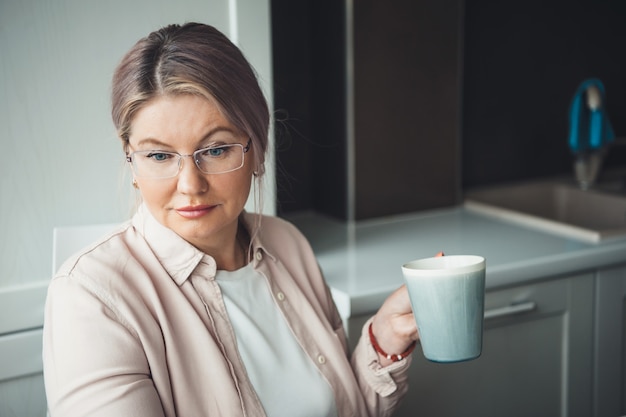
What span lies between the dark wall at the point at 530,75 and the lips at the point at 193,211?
5.44 feet

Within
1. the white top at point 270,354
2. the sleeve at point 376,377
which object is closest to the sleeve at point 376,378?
the sleeve at point 376,377

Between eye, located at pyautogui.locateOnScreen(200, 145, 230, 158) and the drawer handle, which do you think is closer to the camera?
eye, located at pyautogui.locateOnScreen(200, 145, 230, 158)

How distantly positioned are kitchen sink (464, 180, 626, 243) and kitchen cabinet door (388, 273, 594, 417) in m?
0.41

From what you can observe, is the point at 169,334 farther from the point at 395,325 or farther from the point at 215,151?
the point at 395,325

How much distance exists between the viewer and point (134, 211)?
1552 mm

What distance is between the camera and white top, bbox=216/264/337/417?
4.61 feet

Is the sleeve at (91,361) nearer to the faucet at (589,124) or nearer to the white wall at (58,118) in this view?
the white wall at (58,118)

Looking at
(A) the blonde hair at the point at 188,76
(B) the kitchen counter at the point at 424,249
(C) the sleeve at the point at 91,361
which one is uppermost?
(A) the blonde hair at the point at 188,76

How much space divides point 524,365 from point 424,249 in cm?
39

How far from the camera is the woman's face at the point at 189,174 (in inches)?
49.9

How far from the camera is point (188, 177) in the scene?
50.1 inches

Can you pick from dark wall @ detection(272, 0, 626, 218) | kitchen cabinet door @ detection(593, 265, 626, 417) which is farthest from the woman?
kitchen cabinet door @ detection(593, 265, 626, 417)

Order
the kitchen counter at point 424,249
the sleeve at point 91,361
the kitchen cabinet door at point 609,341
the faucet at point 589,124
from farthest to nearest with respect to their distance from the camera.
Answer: the faucet at point 589,124 → the kitchen cabinet door at point 609,341 → the kitchen counter at point 424,249 → the sleeve at point 91,361

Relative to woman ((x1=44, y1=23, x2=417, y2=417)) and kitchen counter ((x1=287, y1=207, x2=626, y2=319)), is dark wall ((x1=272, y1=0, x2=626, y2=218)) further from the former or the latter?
woman ((x1=44, y1=23, x2=417, y2=417))
